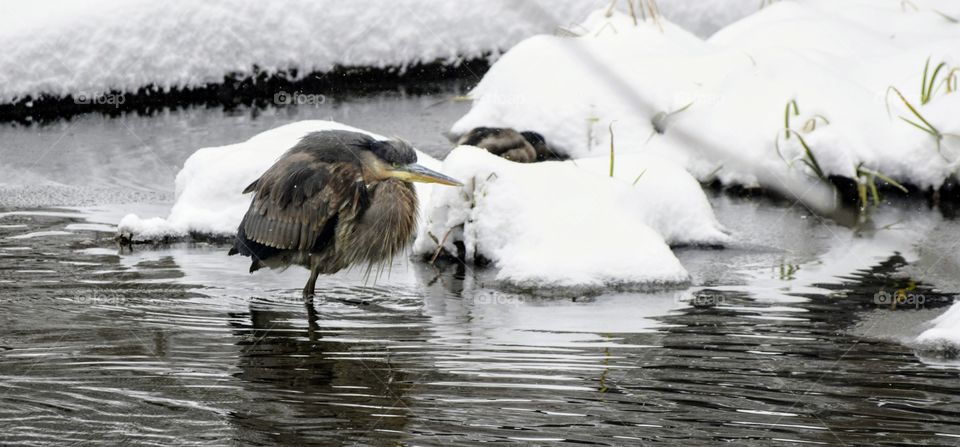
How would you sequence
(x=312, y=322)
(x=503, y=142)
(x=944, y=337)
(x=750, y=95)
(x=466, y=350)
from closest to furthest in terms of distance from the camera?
1. (x=944, y=337)
2. (x=466, y=350)
3. (x=312, y=322)
4. (x=503, y=142)
5. (x=750, y=95)

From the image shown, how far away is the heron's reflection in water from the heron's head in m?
0.95

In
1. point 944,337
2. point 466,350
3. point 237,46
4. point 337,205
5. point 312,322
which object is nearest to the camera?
point 944,337

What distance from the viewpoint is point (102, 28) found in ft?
42.4

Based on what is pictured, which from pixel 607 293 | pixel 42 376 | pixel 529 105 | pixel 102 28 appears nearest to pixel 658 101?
pixel 529 105

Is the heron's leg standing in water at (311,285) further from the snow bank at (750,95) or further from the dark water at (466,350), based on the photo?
the snow bank at (750,95)

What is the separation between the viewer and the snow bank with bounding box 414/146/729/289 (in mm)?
7031

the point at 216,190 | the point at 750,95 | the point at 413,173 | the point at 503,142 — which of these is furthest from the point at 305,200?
the point at 750,95

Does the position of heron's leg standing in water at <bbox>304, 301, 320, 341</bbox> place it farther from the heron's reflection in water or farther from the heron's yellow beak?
the heron's yellow beak

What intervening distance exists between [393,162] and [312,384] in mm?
1992

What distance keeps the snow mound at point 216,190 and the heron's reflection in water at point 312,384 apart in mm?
1746

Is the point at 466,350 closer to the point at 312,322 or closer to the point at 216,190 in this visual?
the point at 312,322

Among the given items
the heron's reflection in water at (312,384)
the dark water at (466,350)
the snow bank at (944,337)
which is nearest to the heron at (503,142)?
the dark water at (466,350)

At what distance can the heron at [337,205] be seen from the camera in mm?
6938

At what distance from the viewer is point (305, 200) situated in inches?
275
